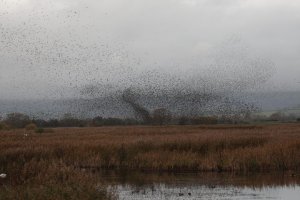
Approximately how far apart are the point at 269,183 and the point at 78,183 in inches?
395

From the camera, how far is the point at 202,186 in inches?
866

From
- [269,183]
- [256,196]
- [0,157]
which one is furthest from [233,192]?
[0,157]

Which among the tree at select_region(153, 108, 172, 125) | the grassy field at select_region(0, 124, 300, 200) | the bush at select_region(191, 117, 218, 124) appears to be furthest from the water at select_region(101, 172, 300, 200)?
the tree at select_region(153, 108, 172, 125)

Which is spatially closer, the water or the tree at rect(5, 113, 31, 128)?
the water

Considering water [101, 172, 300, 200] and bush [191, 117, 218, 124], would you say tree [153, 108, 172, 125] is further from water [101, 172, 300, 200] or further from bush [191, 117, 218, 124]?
water [101, 172, 300, 200]

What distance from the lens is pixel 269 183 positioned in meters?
23.0

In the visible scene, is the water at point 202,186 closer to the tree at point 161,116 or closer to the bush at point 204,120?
the bush at point 204,120

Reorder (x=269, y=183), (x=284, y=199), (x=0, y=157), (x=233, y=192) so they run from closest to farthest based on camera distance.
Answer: (x=284, y=199), (x=233, y=192), (x=269, y=183), (x=0, y=157)

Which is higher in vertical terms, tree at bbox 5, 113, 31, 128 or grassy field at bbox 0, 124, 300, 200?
tree at bbox 5, 113, 31, 128

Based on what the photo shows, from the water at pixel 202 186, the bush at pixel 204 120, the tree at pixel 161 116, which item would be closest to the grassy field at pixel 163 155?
the water at pixel 202 186

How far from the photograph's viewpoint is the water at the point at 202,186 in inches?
776

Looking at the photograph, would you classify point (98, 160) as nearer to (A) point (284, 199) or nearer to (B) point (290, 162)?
(B) point (290, 162)

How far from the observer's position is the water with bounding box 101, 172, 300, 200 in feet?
64.6

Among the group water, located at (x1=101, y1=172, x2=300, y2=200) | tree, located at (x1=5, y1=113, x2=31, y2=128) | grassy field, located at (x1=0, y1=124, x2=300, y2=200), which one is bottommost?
water, located at (x1=101, y1=172, x2=300, y2=200)
